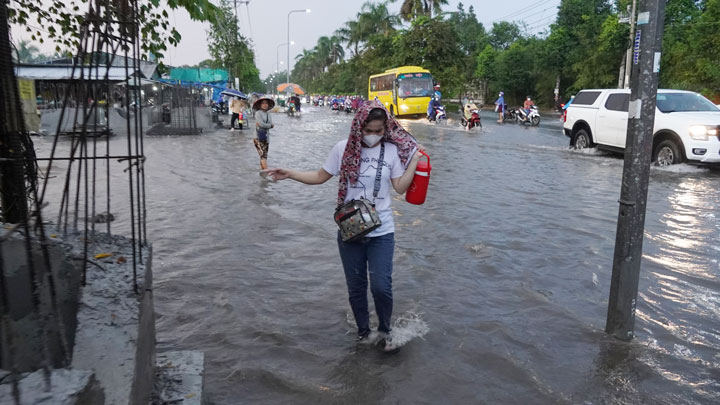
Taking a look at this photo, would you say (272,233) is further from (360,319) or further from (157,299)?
(360,319)

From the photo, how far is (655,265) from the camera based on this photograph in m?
5.66

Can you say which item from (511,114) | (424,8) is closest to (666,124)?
Answer: (511,114)

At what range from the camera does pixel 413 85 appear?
107 feet

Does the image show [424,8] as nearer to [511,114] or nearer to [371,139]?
[511,114]

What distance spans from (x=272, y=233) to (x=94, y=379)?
5095 mm

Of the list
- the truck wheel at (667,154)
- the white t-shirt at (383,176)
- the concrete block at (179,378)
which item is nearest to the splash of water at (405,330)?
the white t-shirt at (383,176)

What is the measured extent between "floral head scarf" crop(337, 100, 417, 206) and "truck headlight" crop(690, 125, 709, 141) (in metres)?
10.4

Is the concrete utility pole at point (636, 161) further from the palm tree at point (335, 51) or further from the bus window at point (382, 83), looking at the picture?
the palm tree at point (335, 51)

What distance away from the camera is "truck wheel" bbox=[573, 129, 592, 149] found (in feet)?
50.9

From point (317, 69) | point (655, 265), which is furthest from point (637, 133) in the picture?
point (317, 69)

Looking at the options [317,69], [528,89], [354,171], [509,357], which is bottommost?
[509,357]

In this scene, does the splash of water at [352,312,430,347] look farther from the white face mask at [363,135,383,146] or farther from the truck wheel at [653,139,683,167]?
the truck wheel at [653,139,683,167]

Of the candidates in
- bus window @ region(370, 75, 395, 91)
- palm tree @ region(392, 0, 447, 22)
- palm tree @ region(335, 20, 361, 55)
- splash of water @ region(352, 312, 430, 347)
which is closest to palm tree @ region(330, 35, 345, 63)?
palm tree @ region(335, 20, 361, 55)

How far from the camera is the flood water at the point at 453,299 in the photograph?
11.4 feet
